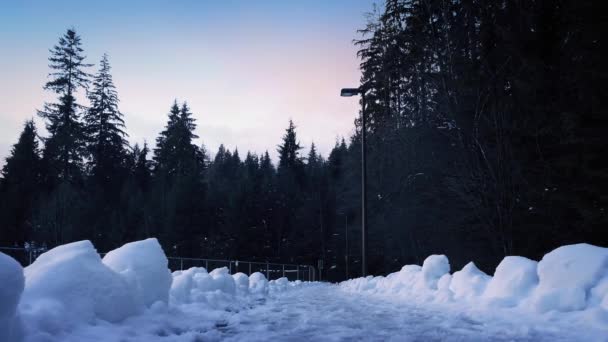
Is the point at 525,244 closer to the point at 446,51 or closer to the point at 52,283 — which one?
the point at 446,51

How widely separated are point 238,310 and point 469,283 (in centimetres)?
406

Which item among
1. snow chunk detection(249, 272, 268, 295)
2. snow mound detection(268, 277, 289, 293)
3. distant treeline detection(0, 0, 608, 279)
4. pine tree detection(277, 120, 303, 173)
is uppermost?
pine tree detection(277, 120, 303, 173)

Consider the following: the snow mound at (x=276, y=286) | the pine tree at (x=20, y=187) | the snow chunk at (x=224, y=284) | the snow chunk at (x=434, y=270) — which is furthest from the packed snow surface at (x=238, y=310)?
the pine tree at (x=20, y=187)

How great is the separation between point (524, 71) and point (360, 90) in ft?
23.1

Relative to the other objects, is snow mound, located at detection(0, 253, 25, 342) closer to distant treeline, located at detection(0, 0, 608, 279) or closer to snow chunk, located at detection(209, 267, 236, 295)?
snow chunk, located at detection(209, 267, 236, 295)

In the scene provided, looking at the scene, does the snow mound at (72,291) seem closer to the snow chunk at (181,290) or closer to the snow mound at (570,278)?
the snow chunk at (181,290)

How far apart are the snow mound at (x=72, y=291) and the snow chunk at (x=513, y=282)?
4869 mm

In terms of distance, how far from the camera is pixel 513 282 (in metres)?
5.95

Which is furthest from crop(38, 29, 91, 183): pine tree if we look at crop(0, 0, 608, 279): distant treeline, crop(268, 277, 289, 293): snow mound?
crop(268, 277, 289, 293): snow mound

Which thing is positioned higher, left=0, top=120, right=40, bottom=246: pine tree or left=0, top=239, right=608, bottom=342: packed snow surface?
left=0, top=120, right=40, bottom=246: pine tree

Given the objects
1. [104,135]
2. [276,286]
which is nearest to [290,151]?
[104,135]

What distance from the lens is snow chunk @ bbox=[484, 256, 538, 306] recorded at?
5.72 metres

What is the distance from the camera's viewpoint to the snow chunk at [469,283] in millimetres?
6993

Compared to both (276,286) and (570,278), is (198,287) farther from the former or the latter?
(276,286)
